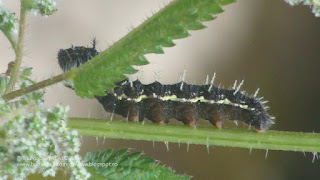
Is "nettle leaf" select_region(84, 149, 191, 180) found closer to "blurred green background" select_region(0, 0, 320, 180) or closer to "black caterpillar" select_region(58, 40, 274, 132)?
"black caterpillar" select_region(58, 40, 274, 132)

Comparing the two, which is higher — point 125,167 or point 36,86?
point 36,86

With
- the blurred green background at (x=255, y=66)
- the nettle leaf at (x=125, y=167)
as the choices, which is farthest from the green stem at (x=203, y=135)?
the blurred green background at (x=255, y=66)

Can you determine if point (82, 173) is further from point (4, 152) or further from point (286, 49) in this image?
point (286, 49)

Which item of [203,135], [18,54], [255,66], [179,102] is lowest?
[203,135]

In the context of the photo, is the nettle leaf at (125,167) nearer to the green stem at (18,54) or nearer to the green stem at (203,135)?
the green stem at (203,135)

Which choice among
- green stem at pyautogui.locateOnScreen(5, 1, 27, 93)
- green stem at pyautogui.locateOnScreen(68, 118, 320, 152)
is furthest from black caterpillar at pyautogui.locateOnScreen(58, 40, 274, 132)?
green stem at pyautogui.locateOnScreen(5, 1, 27, 93)

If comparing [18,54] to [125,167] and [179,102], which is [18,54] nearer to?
[125,167]

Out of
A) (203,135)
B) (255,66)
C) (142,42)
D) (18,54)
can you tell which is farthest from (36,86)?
(255,66)
